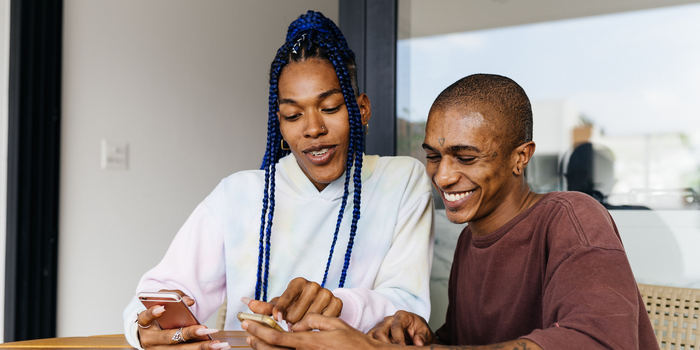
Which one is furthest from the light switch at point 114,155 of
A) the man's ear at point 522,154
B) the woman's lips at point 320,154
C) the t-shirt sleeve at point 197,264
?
the man's ear at point 522,154

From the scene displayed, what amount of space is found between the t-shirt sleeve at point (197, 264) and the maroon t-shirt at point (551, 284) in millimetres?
643

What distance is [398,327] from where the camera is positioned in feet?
3.61

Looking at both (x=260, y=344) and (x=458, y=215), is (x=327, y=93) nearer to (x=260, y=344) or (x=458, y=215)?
(x=458, y=215)

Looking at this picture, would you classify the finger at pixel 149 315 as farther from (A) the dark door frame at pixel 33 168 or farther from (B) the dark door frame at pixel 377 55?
(A) the dark door frame at pixel 33 168

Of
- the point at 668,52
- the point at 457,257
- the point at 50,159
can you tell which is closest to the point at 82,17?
the point at 50,159

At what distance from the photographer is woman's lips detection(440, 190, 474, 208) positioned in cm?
118

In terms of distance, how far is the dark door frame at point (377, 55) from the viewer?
1.99m

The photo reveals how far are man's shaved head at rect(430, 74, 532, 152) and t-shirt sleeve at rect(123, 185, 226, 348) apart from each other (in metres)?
0.71

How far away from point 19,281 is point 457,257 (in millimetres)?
1730

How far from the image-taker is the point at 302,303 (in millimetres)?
1021

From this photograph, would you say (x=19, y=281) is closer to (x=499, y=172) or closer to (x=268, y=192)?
(x=268, y=192)

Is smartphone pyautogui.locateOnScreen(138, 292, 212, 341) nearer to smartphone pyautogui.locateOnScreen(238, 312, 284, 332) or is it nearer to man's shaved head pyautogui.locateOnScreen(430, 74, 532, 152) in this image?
smartphone pyautogui.locateOnScreen(238, 312, 284, 332)

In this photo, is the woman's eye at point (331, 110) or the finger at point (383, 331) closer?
the finger at point (383, 331)

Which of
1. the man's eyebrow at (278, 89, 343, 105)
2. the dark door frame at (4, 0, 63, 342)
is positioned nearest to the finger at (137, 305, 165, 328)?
the man's eyebrow at (278, 89, 343, 105)
